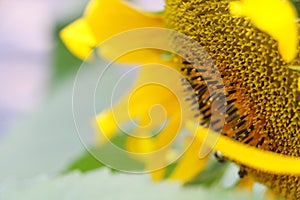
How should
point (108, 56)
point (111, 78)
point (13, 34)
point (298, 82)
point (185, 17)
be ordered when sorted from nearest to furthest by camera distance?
point (298, 82) → point (185, 17) → point (108, 56) → point (111, 78) → point (13, 34)

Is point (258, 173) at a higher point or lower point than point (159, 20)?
lower

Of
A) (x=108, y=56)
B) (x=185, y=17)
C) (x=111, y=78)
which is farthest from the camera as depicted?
(x=111, y=78)

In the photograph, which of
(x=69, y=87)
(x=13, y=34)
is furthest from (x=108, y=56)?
(x=13, y=34)

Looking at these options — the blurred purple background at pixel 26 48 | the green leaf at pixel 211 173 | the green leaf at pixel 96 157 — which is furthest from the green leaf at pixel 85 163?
the blurred purple background at pixel 26 48

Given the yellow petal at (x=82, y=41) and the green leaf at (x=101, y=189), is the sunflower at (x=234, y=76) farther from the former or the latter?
the green leaf at (x=101, y=189)

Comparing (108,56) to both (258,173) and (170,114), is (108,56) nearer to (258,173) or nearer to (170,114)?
(170,114)

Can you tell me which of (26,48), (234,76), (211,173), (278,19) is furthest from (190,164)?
(26,48)

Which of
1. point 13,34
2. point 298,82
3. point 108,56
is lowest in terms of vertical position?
point 13,34
